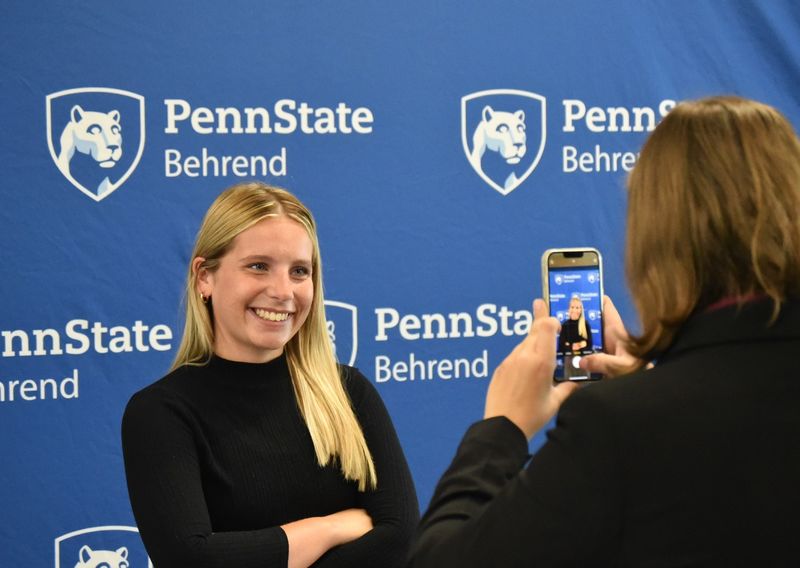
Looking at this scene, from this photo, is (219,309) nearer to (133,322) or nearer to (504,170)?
(133,322)

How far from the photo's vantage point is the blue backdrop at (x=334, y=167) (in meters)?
2.55

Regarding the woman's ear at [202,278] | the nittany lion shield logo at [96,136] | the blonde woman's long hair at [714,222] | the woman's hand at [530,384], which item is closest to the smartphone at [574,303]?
the woman's hand at [530,384]

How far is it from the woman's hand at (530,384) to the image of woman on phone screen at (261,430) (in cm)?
76

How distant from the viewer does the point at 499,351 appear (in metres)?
2.92

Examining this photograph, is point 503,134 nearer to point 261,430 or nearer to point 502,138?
point 502,138

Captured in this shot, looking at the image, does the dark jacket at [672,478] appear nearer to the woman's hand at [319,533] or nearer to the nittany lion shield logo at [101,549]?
the woman's hand at [319,533]

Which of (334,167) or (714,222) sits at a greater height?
(334,167)

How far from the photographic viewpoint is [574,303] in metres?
1.56

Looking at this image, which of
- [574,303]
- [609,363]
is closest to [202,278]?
[574,303]

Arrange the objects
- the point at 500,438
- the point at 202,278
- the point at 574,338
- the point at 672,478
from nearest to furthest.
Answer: the point at 672,478, the point at 500,438, the point at 574,338, the point at 202,278

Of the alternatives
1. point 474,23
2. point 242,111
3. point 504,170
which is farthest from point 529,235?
point 242,111

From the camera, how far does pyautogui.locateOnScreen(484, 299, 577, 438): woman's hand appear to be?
1027 millimetres

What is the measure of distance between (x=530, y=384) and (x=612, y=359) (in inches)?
5.2

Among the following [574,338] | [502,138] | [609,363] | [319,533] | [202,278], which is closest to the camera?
[609,363]
